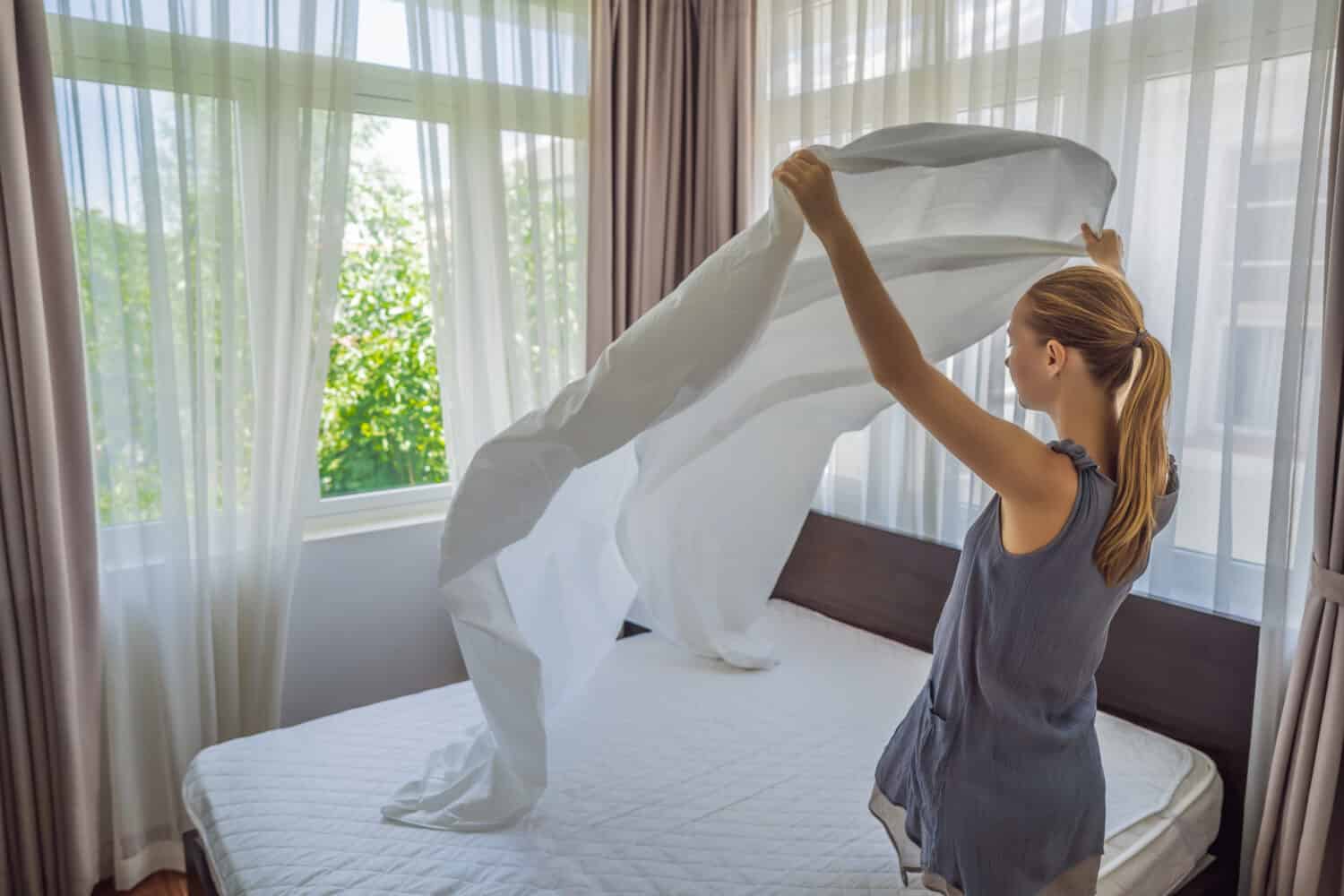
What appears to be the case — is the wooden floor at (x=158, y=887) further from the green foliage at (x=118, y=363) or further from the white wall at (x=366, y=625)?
the green foliage at (x=118, y=363)

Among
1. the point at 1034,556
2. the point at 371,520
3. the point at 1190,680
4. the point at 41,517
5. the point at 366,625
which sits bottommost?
the point at 366,625

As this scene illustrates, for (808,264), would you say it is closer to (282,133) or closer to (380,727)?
(380,727)

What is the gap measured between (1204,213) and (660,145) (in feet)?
5.48

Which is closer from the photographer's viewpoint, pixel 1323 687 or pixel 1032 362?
pixel 1032 362

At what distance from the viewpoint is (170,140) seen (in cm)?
234

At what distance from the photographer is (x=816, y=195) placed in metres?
1.27

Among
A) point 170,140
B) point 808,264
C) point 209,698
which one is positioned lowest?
point 209,698

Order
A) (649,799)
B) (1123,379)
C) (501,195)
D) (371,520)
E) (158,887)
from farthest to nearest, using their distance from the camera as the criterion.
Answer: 1. (371,520)
2. (501,195)
3. (158,887)
4. (649,799)
5. (1123,379)

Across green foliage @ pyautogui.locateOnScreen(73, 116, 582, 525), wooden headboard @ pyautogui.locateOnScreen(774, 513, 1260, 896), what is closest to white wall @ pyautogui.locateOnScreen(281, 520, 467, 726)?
green foliage @ pyautogui.locateOnScreen(73, 116, 582, 525)

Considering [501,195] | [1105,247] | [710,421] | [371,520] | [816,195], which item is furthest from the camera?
[371,520]

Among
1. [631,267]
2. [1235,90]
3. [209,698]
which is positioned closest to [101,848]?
[209,698]

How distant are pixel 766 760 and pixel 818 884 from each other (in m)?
0.42

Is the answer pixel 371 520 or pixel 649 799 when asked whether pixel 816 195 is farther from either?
pixel 371 520

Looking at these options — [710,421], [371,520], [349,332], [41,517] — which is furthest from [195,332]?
[710,421]
